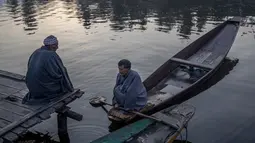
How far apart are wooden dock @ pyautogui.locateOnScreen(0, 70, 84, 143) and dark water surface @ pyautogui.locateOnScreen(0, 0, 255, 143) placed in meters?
1.30

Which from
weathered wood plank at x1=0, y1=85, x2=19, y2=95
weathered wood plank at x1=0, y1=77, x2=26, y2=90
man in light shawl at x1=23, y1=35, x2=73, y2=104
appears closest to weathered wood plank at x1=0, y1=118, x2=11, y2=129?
man in light shawl at x1=23, y1=35, x2=73, y2=104

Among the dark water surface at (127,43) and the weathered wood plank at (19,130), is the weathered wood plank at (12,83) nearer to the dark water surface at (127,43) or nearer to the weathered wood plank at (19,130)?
the dark water surface at (127,43)

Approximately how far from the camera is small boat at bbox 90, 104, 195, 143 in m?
7.44

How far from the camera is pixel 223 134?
9.64 meters

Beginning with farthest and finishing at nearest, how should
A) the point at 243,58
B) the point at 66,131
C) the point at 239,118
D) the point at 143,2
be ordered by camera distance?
the point at 143,2, the point at 243,58, the point at 239,118, the point at 66,131

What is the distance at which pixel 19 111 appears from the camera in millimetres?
7938

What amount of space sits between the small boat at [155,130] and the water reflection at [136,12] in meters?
11.4

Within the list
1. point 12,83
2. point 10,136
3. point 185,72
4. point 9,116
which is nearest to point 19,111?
point 9,116

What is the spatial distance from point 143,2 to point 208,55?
56.5 feet

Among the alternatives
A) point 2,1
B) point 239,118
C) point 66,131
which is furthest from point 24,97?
point 2,1

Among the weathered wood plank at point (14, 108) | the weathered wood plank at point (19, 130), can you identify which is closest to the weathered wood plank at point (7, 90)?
the weathered wood plank at point (14, 108)

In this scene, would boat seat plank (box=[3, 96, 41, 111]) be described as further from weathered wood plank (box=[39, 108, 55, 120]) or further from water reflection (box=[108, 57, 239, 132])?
water reflection (box=[108, 57, 239, 132])

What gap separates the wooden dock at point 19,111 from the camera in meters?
7.12

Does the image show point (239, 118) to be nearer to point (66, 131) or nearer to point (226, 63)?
point (226, 63)
